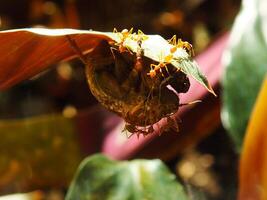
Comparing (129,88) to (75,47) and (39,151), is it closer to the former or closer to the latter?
(75,47)

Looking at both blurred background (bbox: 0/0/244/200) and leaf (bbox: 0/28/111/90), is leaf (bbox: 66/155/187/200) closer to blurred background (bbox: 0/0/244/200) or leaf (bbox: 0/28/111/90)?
leaf (bbox: 0/28/111/90)

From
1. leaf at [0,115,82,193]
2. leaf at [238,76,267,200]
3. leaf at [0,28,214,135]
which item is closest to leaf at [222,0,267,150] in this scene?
leaf at [238,76,267,200]

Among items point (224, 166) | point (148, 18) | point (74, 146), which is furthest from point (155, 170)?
point (148, 18)

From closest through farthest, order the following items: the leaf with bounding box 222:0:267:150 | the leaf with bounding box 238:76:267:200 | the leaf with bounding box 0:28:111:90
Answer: the leaf with bounding box 0:28:111:90
the leaf with bounding box 238:76:267:200
the leaf with bounding box 222:0:267:150

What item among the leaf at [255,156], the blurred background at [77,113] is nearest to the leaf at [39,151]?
the blurred background at [77,113]

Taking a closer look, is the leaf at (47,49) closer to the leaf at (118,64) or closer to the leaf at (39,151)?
the leaf at (118,64)
